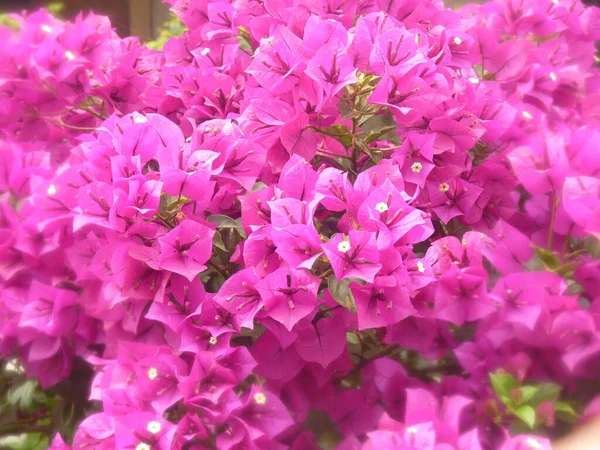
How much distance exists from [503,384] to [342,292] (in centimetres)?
15

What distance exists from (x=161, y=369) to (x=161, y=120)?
0.25m

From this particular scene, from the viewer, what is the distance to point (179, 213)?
56 cm

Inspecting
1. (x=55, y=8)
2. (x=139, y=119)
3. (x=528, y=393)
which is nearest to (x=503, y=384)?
(x=528, y=393)

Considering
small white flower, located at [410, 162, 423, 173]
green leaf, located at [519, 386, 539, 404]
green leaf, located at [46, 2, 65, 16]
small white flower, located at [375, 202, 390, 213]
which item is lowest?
green leaf, located at [519, 386, 539, 404]

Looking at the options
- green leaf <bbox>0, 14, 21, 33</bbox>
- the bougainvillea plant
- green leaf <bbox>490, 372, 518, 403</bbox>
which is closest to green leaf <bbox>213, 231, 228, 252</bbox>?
the bougainvillea plant

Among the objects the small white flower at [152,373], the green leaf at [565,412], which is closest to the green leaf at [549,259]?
the green leaf at [565,412]

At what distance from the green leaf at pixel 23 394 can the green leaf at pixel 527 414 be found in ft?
1.82

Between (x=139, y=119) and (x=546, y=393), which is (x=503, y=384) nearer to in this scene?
(x=546, y=393)

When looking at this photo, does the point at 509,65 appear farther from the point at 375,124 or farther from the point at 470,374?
the point at 470,374

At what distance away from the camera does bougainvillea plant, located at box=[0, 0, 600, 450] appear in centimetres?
46

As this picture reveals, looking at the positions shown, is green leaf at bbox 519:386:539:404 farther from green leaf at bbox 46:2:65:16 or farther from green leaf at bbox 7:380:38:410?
green leaf at bbox 46:2:65:16

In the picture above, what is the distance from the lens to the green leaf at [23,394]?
2.30ft

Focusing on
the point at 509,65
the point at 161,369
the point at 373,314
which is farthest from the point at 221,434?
the point at 509,65

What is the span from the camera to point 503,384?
441mm
